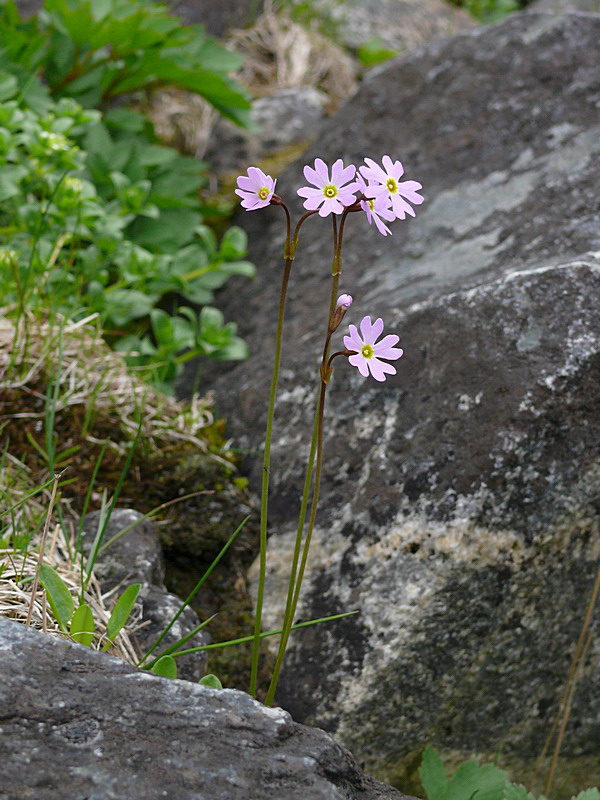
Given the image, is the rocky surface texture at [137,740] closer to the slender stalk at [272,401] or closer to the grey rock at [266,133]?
the slender stalk at [272,401]

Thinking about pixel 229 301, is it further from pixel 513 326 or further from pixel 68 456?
pixel 513 326

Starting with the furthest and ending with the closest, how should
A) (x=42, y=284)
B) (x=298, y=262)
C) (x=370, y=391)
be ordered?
(x=298, y=262) → (x=42, y=284) → (x=370, y=391)

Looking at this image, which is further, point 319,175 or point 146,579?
point 146,579

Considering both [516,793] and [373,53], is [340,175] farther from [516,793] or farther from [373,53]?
[373,53]

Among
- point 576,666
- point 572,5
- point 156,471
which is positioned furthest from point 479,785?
point 572,5

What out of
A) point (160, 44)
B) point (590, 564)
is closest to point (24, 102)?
point (160, 44)

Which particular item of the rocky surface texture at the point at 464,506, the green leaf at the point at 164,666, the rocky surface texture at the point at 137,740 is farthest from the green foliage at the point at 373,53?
the rocky surface texture at the point at 137,740
